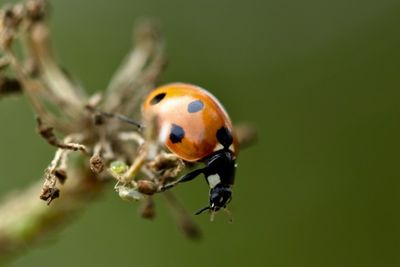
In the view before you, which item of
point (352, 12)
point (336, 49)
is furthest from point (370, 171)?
point (352, 12)

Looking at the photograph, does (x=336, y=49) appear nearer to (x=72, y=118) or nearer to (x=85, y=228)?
(x=85, y=228)

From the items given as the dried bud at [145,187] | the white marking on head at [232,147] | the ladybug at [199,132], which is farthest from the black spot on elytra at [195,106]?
the dried bud at [145,187]

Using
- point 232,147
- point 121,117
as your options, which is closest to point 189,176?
point 232,147

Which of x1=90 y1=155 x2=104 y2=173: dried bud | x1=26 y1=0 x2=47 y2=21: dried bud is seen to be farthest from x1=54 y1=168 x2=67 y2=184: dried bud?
x1=26 y1=0 x2=47 y2=21: dried bud

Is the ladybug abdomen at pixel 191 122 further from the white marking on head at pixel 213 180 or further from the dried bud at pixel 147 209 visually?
the dried bud at pixel 147 209

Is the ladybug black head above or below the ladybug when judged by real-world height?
below

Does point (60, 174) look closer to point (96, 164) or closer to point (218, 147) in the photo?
point (96, 164)

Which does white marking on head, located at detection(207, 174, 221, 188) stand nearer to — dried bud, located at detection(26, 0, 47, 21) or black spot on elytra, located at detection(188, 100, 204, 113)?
black spot on elytra, located at detection(188, 100, 204, 113)
